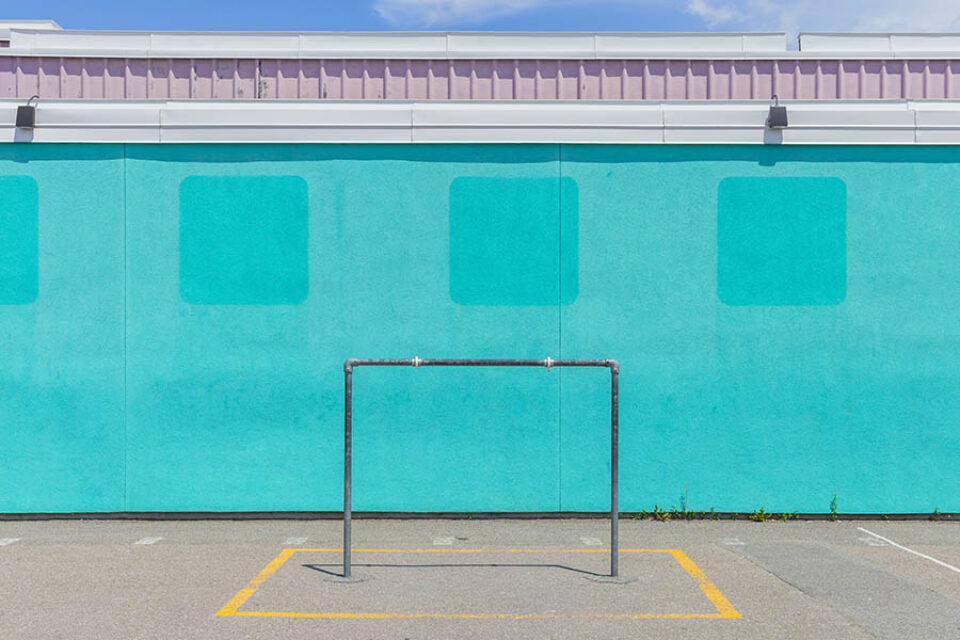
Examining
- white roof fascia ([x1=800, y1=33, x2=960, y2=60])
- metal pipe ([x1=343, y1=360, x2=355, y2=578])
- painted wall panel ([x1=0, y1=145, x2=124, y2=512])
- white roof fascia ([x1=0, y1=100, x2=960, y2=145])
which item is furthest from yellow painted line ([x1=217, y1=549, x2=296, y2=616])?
white roof fascia ([x1=800, y1=33, x2=960, y2=60])

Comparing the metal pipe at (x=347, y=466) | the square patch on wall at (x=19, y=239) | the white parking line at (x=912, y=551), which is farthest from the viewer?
the square patch on wall at (x=19, y=239)

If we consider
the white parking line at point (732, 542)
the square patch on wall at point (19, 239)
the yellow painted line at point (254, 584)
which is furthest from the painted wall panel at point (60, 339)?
the white parking line at point (732, 542)

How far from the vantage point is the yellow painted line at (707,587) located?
203 inches

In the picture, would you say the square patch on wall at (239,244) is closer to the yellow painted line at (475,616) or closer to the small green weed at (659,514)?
the yellow painted line at (475,616)

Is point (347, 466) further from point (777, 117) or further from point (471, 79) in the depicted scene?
point (777, 117)

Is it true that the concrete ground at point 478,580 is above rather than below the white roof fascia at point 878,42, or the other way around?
below

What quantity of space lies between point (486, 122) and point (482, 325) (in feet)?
6.19

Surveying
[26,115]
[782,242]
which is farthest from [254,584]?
[782,242]

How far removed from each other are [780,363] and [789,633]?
349cm

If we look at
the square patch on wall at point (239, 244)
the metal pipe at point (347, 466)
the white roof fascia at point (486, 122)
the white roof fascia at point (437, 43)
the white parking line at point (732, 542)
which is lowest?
the white parking line at point (732, 542)

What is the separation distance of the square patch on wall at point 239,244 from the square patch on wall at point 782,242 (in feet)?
13.0

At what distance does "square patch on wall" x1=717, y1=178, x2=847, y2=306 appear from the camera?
7.76 m

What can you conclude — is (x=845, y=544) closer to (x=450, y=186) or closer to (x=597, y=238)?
(x=597, y=238)

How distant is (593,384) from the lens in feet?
25.6
